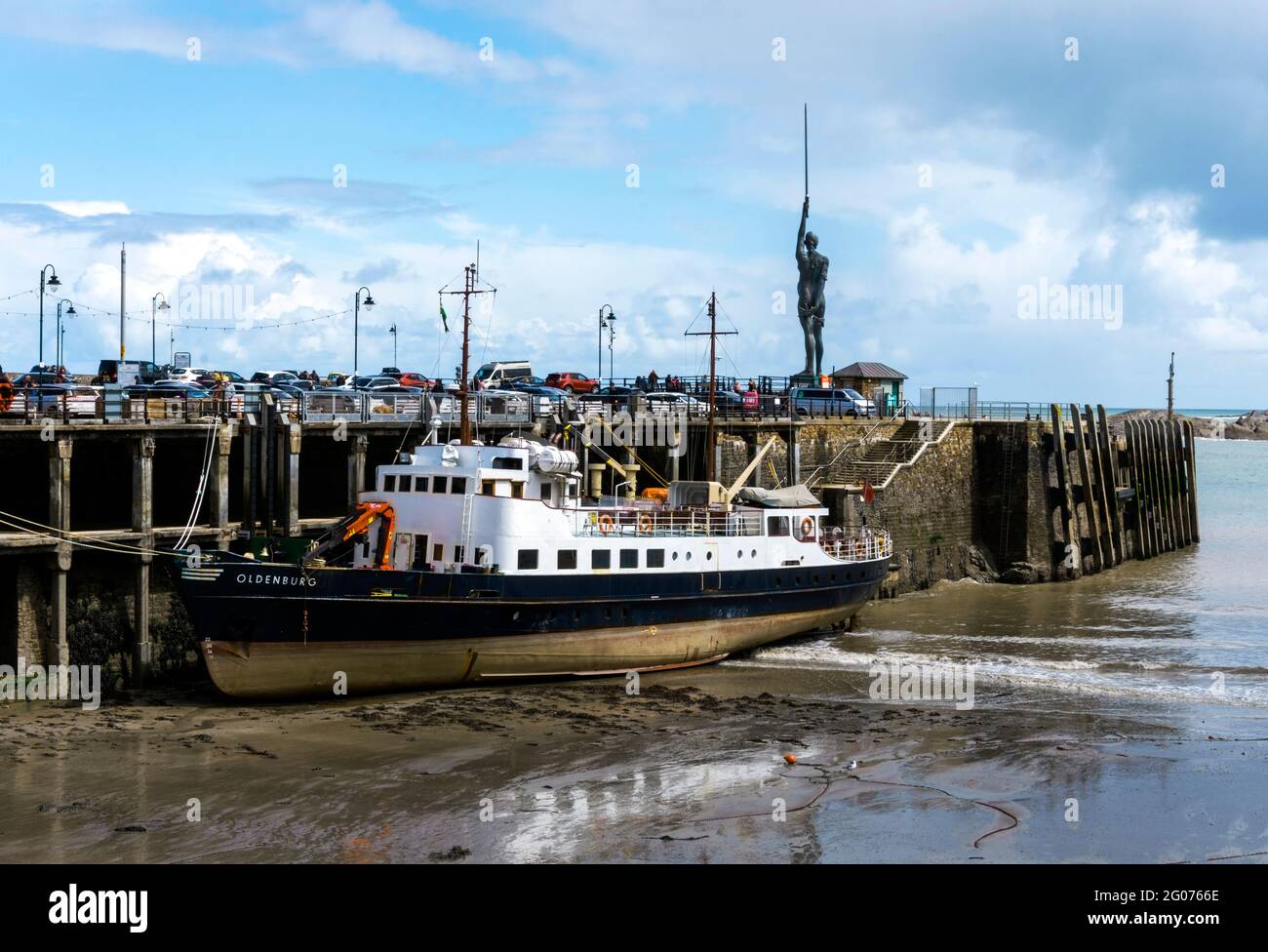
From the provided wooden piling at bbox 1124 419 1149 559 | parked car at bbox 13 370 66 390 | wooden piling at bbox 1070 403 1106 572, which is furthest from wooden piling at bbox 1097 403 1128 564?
parked car at bbox 13 370 66 390

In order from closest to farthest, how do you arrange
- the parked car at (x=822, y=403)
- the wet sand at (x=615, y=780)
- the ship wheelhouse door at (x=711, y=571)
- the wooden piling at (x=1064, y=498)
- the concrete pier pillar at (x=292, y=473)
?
the wet sand at (x=615, y=780)
the concrete pier pillar at (x=292, y=473)
the ship wheelhouse door at (x=711, y=571)
the wooden piling at (x=1064, y=498)
the parked car at (x=822, y=403)

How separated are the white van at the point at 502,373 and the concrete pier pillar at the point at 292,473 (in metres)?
22.3

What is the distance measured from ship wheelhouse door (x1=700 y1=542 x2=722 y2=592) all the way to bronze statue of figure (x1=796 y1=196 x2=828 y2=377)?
26965 mm

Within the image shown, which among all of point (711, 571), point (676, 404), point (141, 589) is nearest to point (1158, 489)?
point (676, 404)

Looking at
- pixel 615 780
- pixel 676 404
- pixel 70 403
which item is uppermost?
pixel 676 404

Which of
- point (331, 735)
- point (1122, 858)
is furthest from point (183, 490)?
point (1122, 858)

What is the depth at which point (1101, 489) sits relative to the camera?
5262 centimetres

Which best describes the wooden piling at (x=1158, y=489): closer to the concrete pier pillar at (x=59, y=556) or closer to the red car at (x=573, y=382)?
the red car at (x=573, y=382)

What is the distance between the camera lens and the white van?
186 ft

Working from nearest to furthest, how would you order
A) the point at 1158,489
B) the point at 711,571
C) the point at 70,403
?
the point at 70,403, the point at 711,571, the point at 1158,489

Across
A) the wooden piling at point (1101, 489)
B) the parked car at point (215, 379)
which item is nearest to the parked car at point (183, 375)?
the parked car at point (215, 379)

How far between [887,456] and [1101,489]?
1020cm

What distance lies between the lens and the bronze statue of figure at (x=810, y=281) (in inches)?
2302

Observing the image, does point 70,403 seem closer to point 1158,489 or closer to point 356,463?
point 356,463
